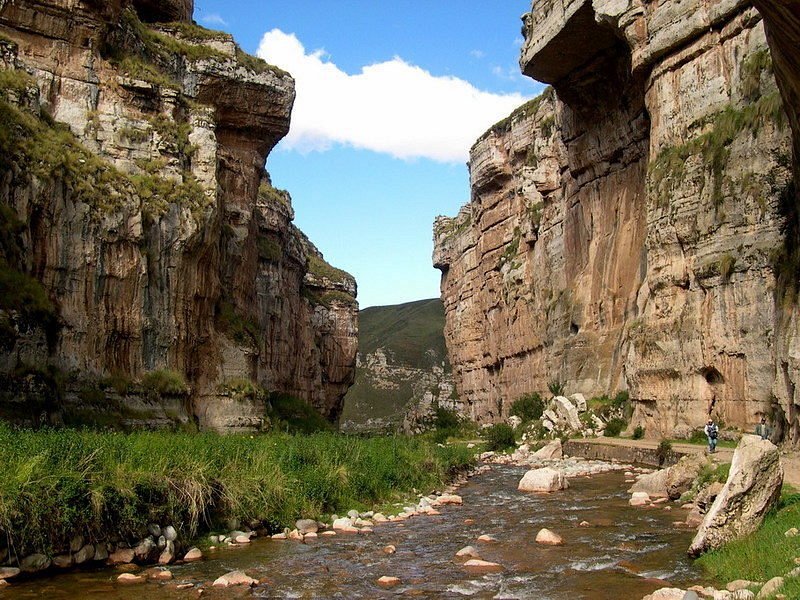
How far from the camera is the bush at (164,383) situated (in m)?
28.0

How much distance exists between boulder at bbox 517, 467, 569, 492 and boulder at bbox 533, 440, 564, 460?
475 inches

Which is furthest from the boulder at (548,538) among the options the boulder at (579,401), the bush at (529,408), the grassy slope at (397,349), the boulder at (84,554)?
the grassy slope at (397,349)

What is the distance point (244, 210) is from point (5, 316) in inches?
839

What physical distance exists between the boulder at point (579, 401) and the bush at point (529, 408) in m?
6.09

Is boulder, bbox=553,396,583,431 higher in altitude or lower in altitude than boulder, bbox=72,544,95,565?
higher

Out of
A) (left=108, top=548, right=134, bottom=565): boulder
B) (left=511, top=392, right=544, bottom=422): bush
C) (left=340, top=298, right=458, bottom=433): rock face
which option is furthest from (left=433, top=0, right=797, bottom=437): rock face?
(left=340, top=298, right=458, bottom=433): rock face

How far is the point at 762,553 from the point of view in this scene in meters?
9.84

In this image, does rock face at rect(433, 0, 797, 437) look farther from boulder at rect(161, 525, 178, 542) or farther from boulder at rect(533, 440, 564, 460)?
boulder at rect(161, 525, 178, 542)

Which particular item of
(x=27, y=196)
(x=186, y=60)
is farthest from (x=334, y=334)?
(x=27, y=196)

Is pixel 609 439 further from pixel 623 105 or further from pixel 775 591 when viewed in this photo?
pixel 775 591

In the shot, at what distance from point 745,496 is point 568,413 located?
106 ft

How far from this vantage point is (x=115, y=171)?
28359 mm

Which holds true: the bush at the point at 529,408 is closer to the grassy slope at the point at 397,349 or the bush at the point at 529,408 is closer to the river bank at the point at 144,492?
the river bank at the point at 144,492

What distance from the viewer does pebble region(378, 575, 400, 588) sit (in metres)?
11.5
